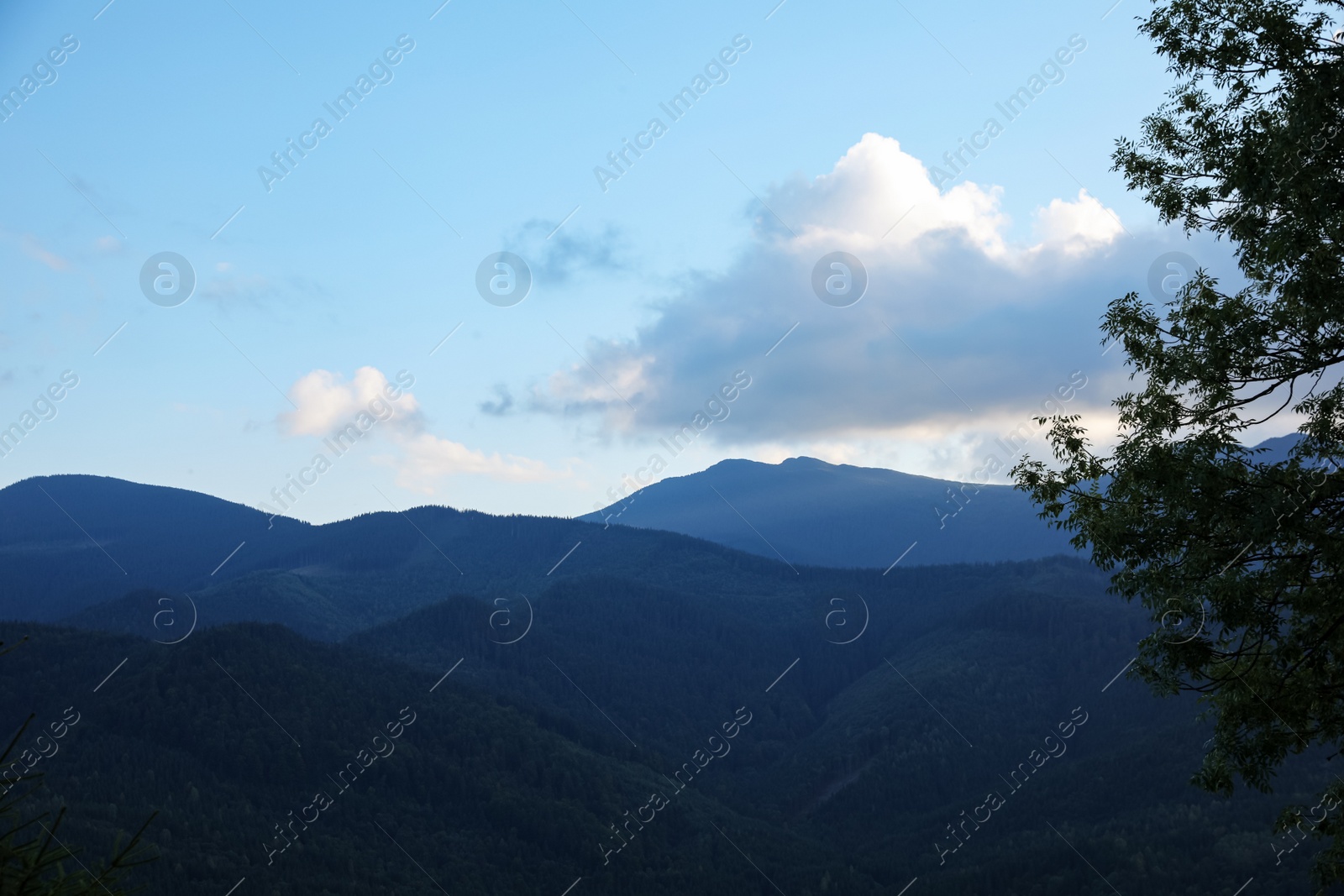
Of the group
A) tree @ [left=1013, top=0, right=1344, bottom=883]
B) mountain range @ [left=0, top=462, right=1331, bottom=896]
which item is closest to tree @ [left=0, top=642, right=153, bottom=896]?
tree @ [left=1013, top=0, right=1344, bottom=883]

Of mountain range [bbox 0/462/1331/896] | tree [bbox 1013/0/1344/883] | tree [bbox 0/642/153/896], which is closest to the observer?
tree [bbox 0/642/153/896]

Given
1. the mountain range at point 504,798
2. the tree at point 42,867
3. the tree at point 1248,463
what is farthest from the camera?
Answer: the mountain range at point 504,798

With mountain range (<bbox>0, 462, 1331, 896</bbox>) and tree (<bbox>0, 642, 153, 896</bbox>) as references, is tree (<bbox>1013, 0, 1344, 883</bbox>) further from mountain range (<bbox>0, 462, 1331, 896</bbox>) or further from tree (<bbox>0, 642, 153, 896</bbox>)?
mountain range (<bbox>0, 462, 1331, 896</bbox>)

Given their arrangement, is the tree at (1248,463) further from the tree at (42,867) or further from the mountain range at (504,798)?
the mountain range at (504,798)

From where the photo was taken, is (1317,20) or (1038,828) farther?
(1038,828)

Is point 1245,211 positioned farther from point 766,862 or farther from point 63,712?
point 63,712

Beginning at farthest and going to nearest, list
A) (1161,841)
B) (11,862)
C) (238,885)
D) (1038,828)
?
(1038,828), (1161,841), (238,885), (11,862)

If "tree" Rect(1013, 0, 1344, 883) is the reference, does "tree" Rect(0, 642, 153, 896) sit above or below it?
above

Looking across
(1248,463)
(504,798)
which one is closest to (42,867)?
(1248,463)

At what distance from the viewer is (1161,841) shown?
115312mm

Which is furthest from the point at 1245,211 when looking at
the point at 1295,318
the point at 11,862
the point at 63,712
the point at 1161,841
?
the point at 63,712

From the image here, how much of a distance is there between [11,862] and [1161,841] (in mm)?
134827

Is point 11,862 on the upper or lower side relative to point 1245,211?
upper

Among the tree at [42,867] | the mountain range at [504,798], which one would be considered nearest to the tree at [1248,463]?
the tree at [42,867]
